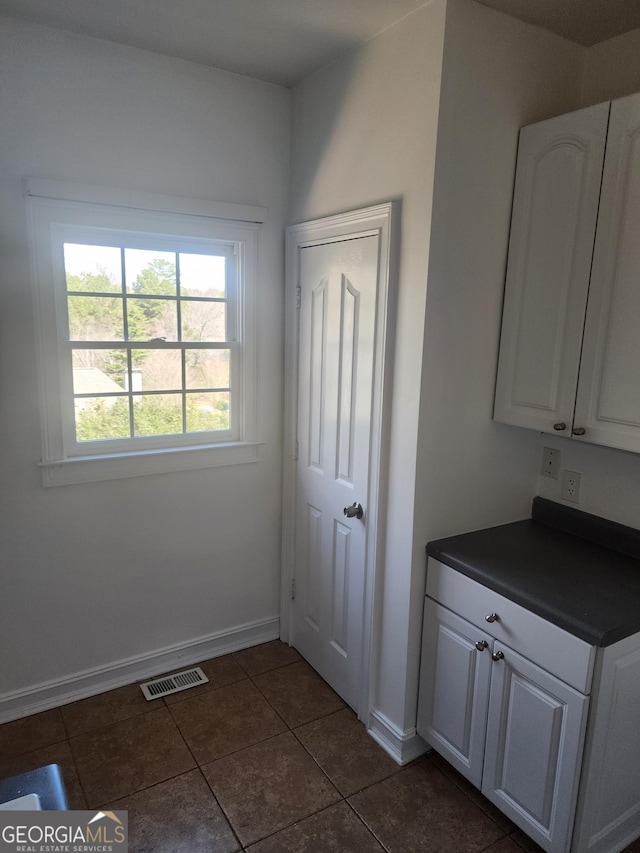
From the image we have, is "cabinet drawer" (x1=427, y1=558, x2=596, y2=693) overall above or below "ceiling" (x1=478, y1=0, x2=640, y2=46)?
below

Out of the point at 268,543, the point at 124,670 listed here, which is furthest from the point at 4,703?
the point at 268,543

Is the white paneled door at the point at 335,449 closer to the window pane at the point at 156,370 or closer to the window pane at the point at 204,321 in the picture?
the window pane at the point at 204,321

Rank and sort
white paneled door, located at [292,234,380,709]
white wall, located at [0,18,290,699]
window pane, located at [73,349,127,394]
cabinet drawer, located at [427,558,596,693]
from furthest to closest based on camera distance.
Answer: window pane, located at [73,349,127,394] < white paneled door, located at [292,234,380,709] < white wall, located at [0,18,290,699] < cabinet drawer, located at [427,558,596,693]

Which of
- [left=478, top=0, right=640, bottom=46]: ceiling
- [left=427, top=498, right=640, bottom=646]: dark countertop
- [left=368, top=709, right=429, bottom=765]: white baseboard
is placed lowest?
[left=368, top=709, right=429, bottom=765]: white baseboard

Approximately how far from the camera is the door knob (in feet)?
7.45

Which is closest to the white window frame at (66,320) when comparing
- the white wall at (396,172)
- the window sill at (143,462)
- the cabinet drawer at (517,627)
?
the window sill at (143,462)

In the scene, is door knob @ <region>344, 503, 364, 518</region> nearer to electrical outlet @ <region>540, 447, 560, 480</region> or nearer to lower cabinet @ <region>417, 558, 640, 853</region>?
lower cabinet @ <region>417, 558, 640, 853</region>

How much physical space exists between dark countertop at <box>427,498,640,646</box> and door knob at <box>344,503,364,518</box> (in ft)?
1.04

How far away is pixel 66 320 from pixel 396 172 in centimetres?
137

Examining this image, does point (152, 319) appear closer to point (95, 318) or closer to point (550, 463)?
point (95, 318)

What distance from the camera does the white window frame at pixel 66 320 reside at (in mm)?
2158

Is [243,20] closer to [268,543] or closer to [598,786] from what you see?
[268,543]

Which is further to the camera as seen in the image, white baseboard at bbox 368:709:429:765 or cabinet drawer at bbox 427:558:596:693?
white baseboard at bbox 368:709:429:765

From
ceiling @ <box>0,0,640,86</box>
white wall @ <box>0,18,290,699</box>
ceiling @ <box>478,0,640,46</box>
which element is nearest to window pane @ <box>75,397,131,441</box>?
white wall @ <box>0,18,290,699</box>
